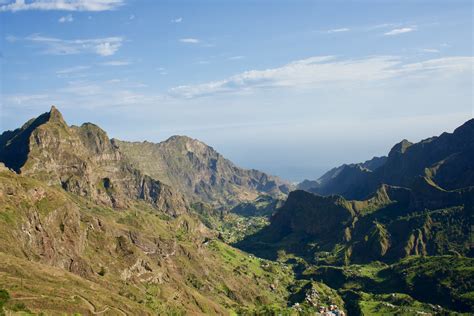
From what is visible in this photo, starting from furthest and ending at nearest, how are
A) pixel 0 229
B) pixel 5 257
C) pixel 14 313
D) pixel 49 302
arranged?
pixel 0 229, pixel 5 257, pixel 49 302, pixel 14 313

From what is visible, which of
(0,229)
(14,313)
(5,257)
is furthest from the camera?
(0,229)

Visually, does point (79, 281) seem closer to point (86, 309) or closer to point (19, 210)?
point (86, 309)

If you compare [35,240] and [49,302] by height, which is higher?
[35,240]

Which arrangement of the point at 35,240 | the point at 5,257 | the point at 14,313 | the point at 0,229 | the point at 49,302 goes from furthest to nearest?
the point at 35,240 < the point at 0,229 < the point at 5,257 < the point at 49,302 < the point at 14,313

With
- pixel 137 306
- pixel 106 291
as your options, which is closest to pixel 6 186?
pixel 106 291

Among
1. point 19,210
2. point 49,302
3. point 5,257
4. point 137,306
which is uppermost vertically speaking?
point 19,210

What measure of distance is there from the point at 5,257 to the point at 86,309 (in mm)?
34176

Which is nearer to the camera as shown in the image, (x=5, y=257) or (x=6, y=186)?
(x=5, y=257)

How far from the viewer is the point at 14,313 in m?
135

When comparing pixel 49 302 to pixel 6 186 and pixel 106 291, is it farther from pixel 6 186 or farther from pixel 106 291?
pixel 6 186

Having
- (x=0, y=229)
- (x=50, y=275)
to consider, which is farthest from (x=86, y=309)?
(x=0, y=229)

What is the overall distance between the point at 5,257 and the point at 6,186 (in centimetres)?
4488

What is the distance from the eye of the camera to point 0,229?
177875 millimetres

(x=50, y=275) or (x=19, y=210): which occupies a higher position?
(x=19, y=210)
